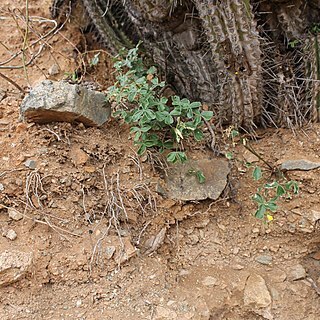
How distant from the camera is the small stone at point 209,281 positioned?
181 cm

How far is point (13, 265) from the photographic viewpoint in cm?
162

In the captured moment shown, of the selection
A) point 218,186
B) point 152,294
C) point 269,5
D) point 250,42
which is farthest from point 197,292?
point 269,5

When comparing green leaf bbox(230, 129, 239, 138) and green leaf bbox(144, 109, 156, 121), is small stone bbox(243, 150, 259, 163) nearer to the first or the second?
green leaf bbox(230, 129, 239, 138)

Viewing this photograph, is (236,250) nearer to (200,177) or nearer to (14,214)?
(200,177)

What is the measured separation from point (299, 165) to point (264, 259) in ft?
1.36

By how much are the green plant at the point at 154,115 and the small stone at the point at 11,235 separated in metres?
0.55

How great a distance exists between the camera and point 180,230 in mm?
1902

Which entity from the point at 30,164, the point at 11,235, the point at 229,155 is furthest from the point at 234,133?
the point at 11,235

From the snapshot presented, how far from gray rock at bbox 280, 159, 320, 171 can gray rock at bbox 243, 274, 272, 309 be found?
47cm

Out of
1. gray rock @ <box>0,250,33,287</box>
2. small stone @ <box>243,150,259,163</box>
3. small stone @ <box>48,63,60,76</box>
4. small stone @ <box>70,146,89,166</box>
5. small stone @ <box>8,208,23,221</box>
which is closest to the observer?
gray rock @ <box>0,250,33,287</box>

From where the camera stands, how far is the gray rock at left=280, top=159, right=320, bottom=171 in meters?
1.93

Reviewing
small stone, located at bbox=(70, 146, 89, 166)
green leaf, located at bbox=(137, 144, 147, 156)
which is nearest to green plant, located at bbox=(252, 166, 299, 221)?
green leaf, located at bbox=(137, 144, 147, 156)

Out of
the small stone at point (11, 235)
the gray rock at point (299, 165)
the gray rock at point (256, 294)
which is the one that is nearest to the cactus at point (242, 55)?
the gray rock at point (299, 165)

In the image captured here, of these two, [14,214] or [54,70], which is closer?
[14,214]
